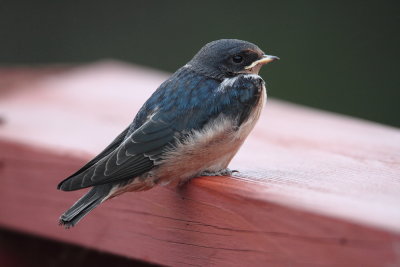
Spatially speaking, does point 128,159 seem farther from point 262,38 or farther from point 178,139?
point 262,38

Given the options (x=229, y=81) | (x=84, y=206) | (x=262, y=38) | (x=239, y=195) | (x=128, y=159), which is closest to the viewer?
(x=239, y=195)

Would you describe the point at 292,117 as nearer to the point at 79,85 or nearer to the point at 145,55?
the point at 79,85

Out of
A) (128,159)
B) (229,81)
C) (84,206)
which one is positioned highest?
(229,81)

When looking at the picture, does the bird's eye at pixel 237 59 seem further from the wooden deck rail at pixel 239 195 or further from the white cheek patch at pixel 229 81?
the wooden deck rail at pixel 239 195

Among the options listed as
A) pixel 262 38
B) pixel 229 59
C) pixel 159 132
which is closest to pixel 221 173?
pixel 159 132

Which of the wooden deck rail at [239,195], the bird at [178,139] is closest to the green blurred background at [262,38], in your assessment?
the wooden deck rail at [239,195]

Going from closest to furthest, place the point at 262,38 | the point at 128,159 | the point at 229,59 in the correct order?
the point at 128,159
the point at 229,59
the point at 262,38

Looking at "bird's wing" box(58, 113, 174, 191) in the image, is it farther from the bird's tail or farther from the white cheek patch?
the white cheek patch

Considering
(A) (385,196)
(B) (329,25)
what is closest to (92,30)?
(B) (329,25)
